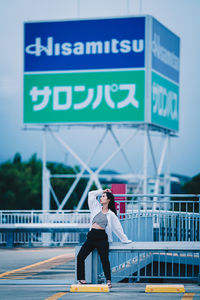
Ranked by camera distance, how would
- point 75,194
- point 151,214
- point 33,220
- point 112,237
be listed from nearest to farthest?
1. point 112,237
2. point 151,214
3. point 33,220
4. point 75,194

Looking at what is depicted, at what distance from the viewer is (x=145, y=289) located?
12984 millimetres

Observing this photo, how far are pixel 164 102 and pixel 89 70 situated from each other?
17.4ft

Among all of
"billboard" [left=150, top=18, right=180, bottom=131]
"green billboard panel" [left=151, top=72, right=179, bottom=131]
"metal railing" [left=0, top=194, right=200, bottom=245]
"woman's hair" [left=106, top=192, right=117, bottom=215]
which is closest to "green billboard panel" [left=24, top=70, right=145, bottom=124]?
"green billboard panel" [left=151, top=72, right=179, bottom=131]

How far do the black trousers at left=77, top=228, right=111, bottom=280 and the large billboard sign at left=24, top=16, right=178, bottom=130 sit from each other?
27474 mm

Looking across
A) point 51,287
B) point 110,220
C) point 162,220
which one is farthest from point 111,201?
point 162,220

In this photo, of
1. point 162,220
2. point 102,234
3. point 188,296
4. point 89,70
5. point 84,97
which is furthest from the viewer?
point 84,97

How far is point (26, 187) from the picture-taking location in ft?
403

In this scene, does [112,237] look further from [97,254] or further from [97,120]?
[97,120]

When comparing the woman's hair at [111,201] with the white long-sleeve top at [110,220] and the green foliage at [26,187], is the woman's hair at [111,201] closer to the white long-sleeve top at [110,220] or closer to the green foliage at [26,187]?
the white long-sleeve top at [110,220]

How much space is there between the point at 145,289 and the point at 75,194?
96.5m

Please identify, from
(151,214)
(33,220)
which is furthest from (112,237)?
(33,220)

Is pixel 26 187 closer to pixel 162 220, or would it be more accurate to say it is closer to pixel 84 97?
pixel 84 97

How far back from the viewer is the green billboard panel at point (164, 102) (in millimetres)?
41469

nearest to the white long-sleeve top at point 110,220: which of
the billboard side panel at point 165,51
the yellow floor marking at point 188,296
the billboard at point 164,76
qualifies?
the yellow floor marking at point 188,296
